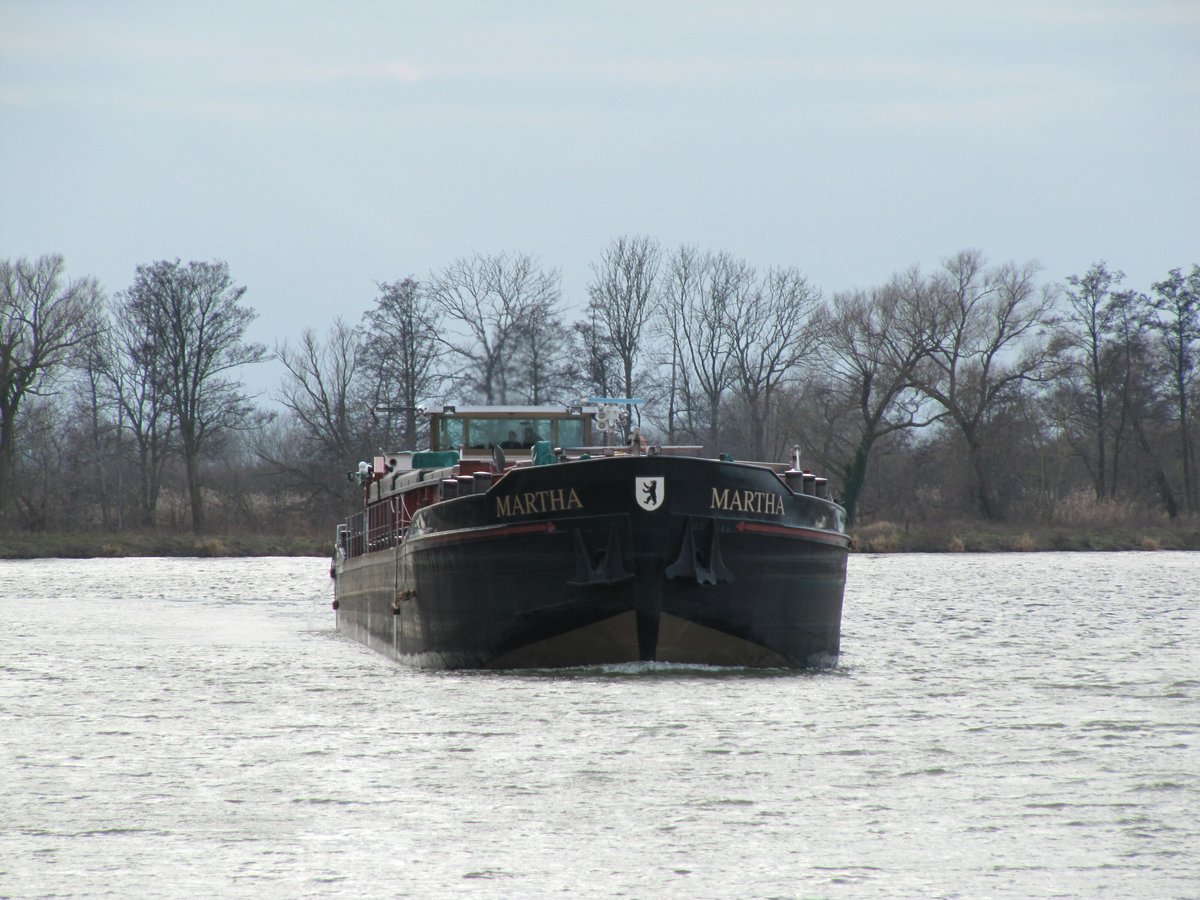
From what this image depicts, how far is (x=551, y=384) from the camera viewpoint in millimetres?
58531

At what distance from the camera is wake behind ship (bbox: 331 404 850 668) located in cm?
1550

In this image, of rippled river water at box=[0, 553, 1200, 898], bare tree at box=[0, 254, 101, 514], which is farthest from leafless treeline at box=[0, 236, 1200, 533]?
rippled river water at box=[0, 553, 1200, 898]

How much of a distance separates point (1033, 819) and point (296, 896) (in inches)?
183

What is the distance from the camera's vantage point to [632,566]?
1541 centimetres

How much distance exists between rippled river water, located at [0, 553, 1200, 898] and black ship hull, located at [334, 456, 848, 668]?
1.34ft

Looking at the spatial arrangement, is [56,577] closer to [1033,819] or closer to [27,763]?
[27,763]

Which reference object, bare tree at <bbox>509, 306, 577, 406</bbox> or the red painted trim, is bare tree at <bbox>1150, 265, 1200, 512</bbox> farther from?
the red painted trim

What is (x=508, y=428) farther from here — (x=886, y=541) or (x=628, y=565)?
(x=886, y=541)

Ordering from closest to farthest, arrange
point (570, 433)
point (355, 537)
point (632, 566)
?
point (632, 566) → point (570, 433) → point (355, 537)

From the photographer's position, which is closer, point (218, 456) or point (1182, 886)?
point (1182, 886)

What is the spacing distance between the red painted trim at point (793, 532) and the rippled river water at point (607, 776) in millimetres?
1579

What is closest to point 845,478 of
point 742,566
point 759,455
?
point 759,455

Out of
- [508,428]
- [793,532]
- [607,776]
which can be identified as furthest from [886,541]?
[607,776]

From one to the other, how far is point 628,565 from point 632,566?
44 mm
